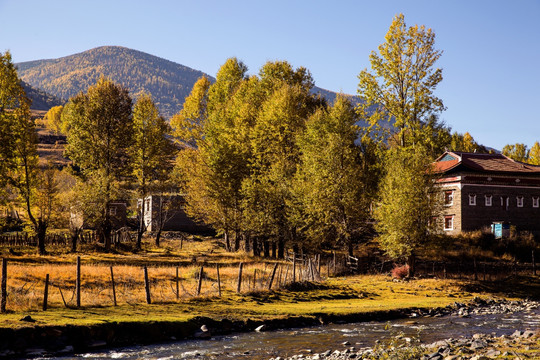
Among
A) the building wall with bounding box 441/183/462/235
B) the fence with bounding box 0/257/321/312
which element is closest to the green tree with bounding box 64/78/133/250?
the fence with bounding box 0/257/321/312

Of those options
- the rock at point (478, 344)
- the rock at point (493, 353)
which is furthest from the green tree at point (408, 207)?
the rock at point (493, 353)

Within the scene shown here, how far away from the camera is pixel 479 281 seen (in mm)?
44438

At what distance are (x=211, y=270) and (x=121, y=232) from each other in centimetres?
3542

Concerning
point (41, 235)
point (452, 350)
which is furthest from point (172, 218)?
point (452, 350)

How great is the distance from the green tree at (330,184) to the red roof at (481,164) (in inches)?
675

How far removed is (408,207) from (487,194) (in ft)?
82.6

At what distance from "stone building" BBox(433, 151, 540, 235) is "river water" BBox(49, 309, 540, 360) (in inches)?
1320

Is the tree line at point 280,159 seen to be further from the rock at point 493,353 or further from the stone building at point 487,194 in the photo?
the rock at point 493,353

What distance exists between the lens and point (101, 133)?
194 ft

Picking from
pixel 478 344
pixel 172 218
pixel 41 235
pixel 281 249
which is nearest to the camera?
pixel 478 344

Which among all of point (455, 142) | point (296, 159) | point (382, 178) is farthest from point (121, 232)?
point (455, 142)

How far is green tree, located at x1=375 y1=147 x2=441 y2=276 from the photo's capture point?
44594 mm

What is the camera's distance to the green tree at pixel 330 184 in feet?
164

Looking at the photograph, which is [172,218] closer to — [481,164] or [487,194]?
[481,164]
